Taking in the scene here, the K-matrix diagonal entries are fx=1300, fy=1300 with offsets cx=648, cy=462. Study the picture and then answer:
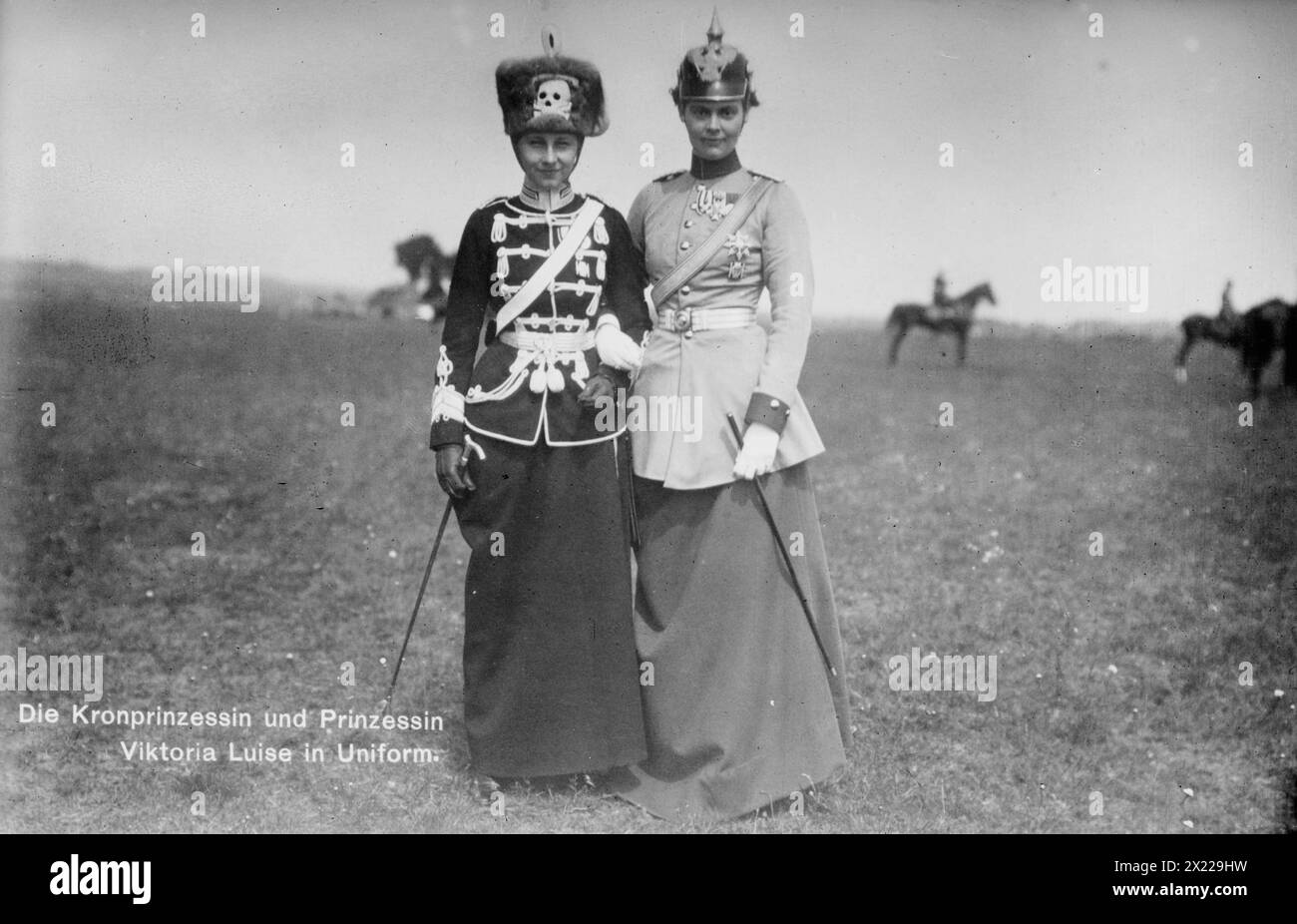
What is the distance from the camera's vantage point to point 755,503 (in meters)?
3.64

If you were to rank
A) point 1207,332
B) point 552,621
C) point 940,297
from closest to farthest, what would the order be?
point 552,621 → point 1207,332 → point 940,297

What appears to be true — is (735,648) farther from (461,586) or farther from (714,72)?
(461,586)

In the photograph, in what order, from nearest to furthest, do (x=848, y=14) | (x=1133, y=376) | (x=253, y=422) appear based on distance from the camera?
1. (x=848, y=14)
2. (x=1133, y=376)
3. (x=253, y=422)

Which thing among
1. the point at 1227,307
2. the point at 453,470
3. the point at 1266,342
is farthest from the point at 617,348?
the point at 1266,342

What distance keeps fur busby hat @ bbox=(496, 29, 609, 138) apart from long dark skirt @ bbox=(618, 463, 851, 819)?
103 centimetres

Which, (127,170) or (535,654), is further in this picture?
(127,170)

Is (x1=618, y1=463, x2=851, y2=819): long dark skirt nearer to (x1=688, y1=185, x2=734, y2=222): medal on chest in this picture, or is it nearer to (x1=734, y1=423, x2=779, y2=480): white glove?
(x1=734, y1=423, x2=779, y2=480): white glove

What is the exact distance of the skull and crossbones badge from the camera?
11.6 feet

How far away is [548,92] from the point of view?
11.6 ft

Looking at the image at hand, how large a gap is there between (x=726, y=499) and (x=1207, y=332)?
1972 mm

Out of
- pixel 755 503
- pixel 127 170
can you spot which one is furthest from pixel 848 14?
pixel 127 170

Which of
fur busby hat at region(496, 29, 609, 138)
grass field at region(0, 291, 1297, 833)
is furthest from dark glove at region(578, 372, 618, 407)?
grass field at region(0, 291, 1297, 833)

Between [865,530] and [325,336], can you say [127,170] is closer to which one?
[325,336]
